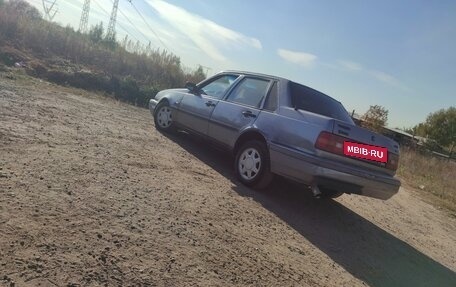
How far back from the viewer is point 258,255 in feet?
12.7

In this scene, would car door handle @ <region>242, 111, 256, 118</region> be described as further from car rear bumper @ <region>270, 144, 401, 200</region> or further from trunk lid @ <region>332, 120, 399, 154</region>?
trunk lid @ <region>332, 120, 399, 154</region>

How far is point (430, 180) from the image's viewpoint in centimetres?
1477

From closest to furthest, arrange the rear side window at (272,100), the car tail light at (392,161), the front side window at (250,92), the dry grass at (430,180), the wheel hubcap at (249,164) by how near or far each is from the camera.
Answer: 1. the car tail light at (392,161)
2. the wheel hubcap at (249,164)
3. the rear side window at (272,100)
4. the front side window at (250,92)
5. the dry grass at (430,180)

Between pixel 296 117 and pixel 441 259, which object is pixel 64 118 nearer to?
pixel 296 117

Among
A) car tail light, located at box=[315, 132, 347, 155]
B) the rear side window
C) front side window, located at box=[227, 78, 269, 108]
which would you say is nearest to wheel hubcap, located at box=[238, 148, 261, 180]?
the rear side window

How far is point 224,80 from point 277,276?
454 centimetres

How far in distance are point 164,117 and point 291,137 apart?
12.5ft

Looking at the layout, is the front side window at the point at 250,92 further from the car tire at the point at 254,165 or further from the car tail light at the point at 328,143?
the car tail light at the point at 328,143

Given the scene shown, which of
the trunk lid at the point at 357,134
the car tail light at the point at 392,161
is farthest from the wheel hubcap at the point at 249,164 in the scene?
the car tail light at the point at 392,161

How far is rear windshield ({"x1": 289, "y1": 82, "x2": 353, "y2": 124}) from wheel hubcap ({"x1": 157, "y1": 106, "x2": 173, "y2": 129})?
3.06 m

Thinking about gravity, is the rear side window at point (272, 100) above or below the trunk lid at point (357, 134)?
above

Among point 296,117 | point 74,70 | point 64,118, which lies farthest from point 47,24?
point 296,117

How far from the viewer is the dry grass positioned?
38.0 feet

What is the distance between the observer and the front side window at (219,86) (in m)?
7.22
